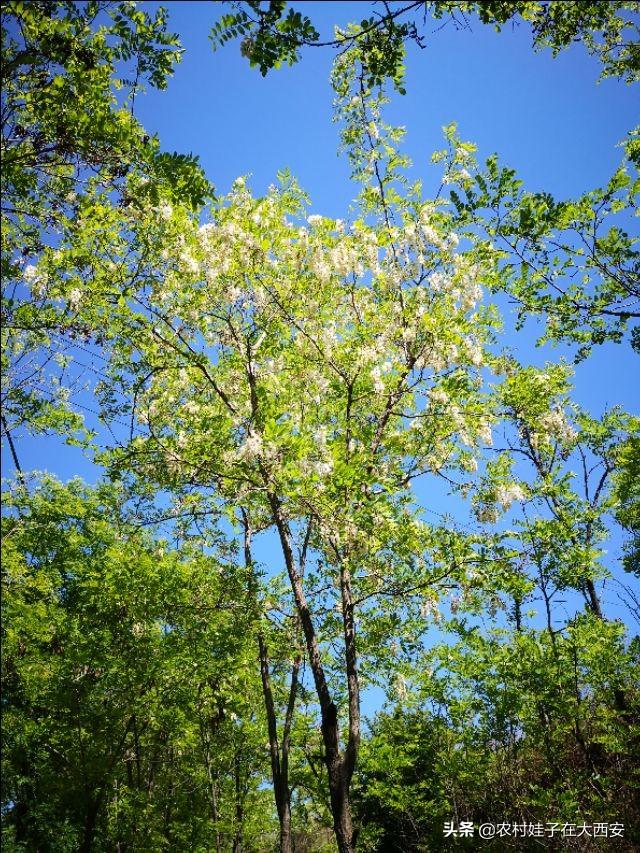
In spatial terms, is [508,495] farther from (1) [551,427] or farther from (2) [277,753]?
(2) [277,753]

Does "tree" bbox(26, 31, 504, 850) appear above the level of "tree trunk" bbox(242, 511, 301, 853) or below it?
above

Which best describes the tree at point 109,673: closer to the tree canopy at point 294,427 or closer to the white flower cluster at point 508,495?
the tree canopy at point 294,427

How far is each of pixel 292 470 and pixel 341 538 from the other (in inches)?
48.1

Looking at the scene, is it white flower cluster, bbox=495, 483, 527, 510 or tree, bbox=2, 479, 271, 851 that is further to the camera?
tree, bbox=2, 479, 271, 851

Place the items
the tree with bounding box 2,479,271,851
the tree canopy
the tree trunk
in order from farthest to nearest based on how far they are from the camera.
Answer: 1. the tree trunk
2. the tree with bounding box 2,479,271,851
3. the tree canopy

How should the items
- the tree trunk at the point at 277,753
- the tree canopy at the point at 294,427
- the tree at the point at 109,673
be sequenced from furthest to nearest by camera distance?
the tree trunk at the point at 277,753, the tree at the point at 109,673, the tree canopy at the point at 294,427

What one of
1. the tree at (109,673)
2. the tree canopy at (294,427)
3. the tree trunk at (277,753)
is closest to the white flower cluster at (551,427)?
the tree canopy at (294,427)

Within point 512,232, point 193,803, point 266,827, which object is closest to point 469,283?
point 512,232

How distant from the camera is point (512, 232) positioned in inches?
210

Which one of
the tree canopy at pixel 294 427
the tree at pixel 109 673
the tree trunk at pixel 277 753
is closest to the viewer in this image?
the tree canopy at pixel 294 427

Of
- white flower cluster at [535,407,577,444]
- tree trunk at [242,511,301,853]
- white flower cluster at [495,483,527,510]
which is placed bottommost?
tree trunk at [242,511,301,853]

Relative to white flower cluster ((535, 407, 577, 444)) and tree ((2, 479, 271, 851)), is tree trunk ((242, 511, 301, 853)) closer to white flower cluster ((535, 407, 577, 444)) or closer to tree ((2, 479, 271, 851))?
tree ((2, 479, 271, 851))

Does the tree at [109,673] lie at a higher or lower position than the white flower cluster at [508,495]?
lower

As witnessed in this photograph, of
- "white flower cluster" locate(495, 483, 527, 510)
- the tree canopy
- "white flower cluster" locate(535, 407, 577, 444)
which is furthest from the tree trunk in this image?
"white flower cluster" locate(535, 407, 577, 444)
